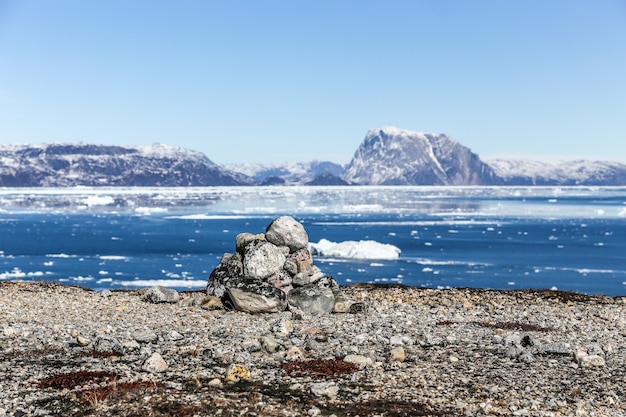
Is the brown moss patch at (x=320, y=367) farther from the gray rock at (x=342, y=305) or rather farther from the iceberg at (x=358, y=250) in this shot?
the iceberg at (x=358, y=250)

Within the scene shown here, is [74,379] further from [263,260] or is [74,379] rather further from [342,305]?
[342,305]

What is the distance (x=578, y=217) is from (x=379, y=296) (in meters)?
114

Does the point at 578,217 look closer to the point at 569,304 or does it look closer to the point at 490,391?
the point at 569,304

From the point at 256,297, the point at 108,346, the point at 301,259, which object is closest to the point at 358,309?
the point at 301,259

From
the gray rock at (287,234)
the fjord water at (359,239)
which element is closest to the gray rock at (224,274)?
the gray rock at (287,234)

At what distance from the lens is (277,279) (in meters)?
23.0

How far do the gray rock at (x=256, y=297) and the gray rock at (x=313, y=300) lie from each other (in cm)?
57

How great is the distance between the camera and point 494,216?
130 meters

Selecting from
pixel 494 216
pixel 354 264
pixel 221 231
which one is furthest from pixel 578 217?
pixel 354 264

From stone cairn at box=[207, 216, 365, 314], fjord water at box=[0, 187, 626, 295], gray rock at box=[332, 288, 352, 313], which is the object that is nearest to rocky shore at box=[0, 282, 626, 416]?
gray rock at box=[332, 288, 352, 313]

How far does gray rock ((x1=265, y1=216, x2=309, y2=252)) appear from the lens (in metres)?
23.5

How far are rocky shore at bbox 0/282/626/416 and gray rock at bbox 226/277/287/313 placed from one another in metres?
0.47

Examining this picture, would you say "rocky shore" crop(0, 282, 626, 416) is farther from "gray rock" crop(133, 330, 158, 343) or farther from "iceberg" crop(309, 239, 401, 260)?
"iceberg" crop(309, 239, 401, 260)

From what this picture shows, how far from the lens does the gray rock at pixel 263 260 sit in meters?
22.9
